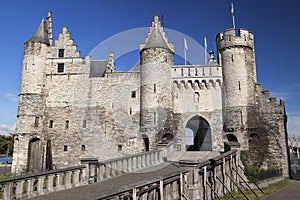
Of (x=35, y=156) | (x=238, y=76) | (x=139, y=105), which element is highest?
(x=238, y=76)

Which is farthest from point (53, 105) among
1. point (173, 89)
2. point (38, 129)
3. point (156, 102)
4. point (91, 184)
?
point (91, 184)

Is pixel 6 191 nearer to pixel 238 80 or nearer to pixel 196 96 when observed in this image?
pixel 196 96

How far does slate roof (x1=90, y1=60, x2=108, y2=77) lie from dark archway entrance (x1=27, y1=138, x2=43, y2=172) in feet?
23.2

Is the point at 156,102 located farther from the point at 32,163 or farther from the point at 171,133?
the point at 32,163

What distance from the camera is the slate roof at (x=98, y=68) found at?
69.0 feet

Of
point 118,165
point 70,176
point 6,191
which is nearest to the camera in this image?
point 6,191

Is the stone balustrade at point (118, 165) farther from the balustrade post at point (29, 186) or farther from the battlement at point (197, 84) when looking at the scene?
the battlement at point (197, 84)

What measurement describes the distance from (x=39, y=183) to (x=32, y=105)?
13.0m

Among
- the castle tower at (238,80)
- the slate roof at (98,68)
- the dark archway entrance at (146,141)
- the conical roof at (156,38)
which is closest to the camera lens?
the castle tower at (238,80)

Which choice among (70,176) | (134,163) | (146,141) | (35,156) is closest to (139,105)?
(146,141)

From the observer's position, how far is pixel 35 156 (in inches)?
730

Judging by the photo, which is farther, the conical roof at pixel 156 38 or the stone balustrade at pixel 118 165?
the conical roof at pixel 156 38

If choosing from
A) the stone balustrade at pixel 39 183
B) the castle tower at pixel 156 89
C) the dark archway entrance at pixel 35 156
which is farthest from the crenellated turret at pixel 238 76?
the dark archway entrance at pixel 35 156

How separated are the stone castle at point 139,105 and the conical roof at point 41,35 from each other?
0.08 m
